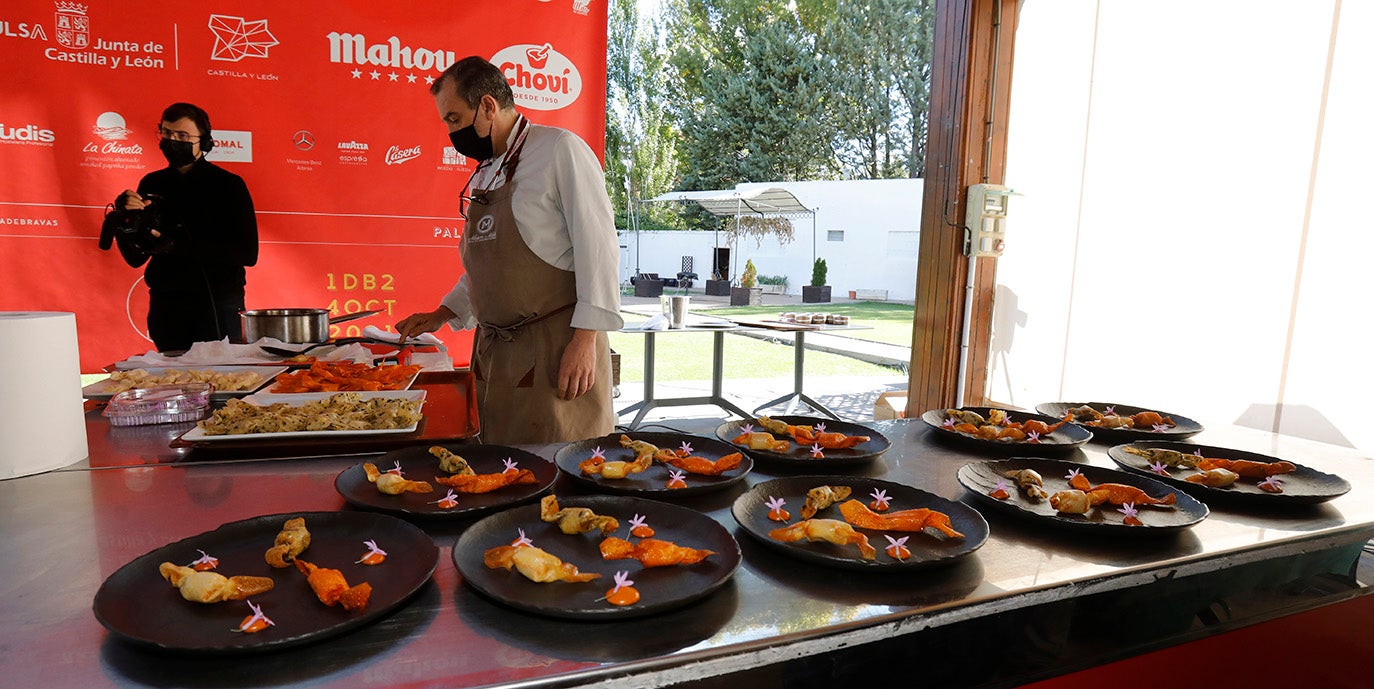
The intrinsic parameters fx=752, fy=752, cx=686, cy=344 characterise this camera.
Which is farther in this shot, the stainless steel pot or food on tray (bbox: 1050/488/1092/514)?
the stainless steel pot

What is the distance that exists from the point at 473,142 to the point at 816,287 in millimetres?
12661

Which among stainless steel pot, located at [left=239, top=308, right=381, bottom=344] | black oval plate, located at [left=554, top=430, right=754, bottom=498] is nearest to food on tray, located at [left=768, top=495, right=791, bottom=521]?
black oval plate, located at [left=554, top=430, right=754, bottom=498]

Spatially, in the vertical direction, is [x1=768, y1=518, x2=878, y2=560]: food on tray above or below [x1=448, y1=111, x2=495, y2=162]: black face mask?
below

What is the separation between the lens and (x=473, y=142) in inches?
97.3

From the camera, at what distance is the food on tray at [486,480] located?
1.25 m

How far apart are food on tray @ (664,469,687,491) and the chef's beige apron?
102 cm

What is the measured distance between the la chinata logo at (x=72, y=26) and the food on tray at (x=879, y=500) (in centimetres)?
426

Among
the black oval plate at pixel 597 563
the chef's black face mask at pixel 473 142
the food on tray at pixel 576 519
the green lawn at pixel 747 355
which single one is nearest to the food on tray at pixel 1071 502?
the black oval plate at pixel 597 563

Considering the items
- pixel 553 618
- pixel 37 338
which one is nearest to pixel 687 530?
pixel 553 618

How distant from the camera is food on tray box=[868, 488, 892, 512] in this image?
4.16ft

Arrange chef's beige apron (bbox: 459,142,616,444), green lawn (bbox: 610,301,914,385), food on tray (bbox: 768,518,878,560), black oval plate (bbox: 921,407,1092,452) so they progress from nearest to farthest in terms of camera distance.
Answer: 1. food on tray (bbox: 768,518,878,560)
2. black oval plate (bbox: 921,407,1092,452)
3. chef's beige apron (bbox: 459,142,616,444)
4. green lawn (bbox: 610,301,914,385)

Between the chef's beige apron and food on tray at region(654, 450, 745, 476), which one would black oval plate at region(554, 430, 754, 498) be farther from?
the chef's beige apron

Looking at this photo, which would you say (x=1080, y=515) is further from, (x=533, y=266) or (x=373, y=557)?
(x=533, y=266)

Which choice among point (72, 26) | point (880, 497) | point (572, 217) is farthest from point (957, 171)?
point (72, 26)
